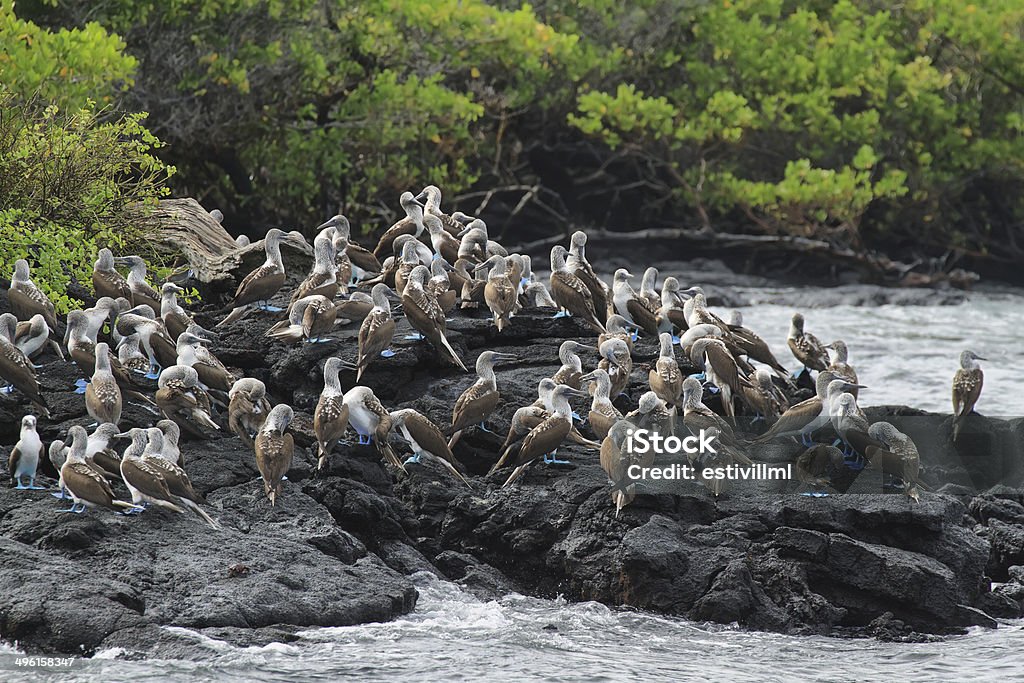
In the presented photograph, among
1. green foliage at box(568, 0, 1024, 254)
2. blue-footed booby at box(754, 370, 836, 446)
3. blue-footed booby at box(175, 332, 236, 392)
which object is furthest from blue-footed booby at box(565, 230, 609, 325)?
green foliage at box(568, 0, 1024, 254)

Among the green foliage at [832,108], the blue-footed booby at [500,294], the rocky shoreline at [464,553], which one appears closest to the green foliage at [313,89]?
the green foliage at [832,108]

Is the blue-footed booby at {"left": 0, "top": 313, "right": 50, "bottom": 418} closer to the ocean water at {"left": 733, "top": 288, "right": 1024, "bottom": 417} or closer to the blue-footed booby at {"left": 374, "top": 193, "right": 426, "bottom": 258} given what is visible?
the blue-footed booby at {"left": 374, "top": 193, "right": 426, "bottom": 258}

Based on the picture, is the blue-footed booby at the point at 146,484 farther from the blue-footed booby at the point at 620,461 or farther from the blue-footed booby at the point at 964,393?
the blue-footed booby at the point at 964,393

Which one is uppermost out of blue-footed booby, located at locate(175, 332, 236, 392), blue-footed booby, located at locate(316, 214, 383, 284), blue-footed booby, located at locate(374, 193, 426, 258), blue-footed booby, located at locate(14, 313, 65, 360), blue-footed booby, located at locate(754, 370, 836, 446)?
blue-footed booby, located at locate(374, 193, 426, 258)

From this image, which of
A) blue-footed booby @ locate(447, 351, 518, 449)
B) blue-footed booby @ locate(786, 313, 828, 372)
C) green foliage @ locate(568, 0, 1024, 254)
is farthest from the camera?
green foliage @ locate(568, 0, 1024, 254)

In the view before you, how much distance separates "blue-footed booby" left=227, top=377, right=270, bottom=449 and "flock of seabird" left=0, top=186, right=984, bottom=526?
1 centimetres

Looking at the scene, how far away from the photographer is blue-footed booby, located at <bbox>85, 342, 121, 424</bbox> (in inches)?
413

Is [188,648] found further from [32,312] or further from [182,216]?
[182,216]

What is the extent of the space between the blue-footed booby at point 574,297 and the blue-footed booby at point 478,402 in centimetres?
216

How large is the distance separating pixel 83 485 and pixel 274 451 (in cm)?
133

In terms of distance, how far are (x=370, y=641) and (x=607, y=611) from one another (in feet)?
5.89

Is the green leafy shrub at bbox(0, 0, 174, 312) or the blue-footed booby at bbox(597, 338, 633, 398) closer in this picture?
the blue-footed booby at bbox(597, 338, 633, 398)

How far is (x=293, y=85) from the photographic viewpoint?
2397 cm

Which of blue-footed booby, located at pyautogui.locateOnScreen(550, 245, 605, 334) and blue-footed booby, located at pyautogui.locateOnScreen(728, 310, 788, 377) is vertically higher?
blue-footed booby, located at pyautogui.locateOnScreen(550, 245, 605, 334)
